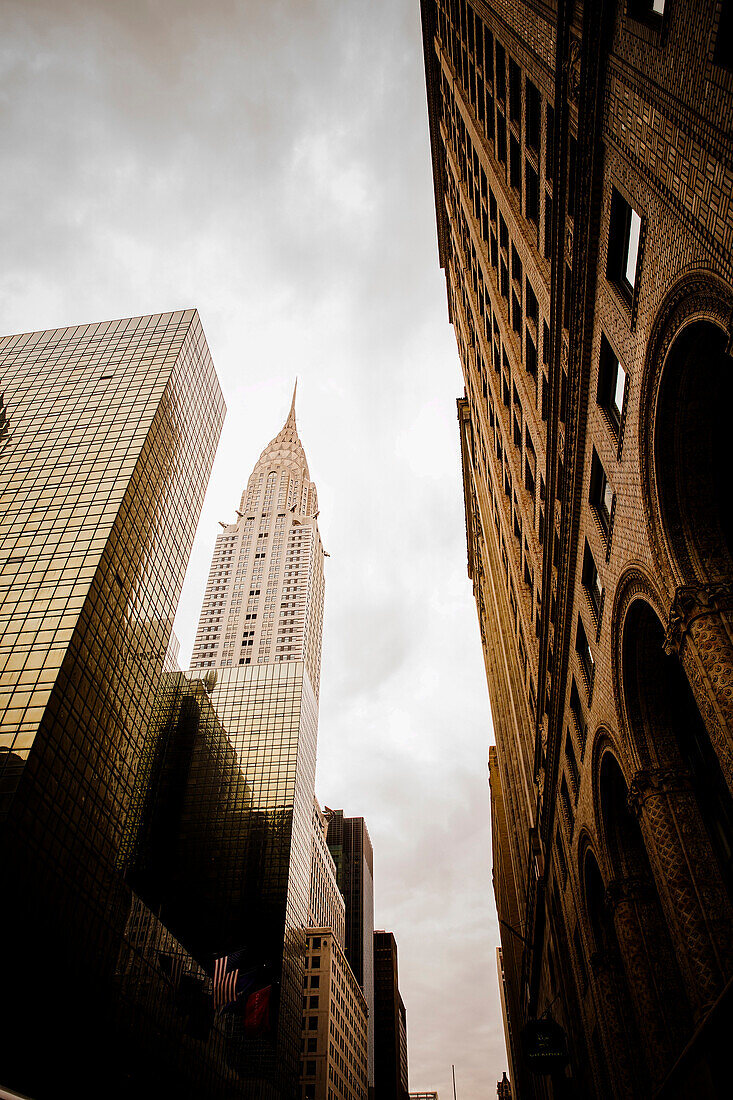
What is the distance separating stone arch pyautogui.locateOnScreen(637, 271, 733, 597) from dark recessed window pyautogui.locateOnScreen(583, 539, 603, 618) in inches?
232

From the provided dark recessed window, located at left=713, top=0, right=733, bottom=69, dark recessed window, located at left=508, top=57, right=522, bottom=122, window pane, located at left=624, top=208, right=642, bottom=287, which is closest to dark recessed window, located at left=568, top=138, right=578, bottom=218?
window pane, located at left=624, top=208, right=642, bottom=287

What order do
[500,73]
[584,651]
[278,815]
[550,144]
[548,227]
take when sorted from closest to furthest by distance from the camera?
[550,144], [548,227], [584,651], [500,73], [278,815]

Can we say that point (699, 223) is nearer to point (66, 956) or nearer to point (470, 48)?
point (470, 48)

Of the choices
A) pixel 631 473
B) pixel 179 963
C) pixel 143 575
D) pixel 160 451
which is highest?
pixel 160 451

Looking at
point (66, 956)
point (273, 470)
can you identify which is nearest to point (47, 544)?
point (66, 956)

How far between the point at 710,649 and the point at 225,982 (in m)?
40.8

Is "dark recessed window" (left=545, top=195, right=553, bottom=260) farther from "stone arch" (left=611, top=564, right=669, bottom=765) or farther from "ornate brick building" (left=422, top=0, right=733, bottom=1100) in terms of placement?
"stone arch" (left=611, top=564, right=669, bottom=765)

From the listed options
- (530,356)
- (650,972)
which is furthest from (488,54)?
(650,972)

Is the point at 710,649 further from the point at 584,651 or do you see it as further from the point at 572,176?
the point at 572,176

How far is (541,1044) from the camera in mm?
24984

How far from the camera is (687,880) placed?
14.8 m

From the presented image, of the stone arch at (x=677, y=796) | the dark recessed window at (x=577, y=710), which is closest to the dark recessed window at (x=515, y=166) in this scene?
the stone arch at (x=677, y=796)

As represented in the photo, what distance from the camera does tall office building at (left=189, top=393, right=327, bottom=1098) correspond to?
294 feet

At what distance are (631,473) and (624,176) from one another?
5776 millimetres
